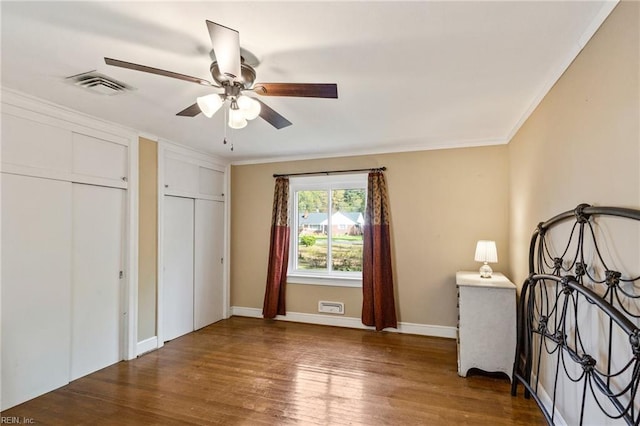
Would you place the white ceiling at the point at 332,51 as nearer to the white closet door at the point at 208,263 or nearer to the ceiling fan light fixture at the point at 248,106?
the ceiling fan light fixture at the point at 248,106

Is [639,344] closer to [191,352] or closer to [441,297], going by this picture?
[441,297]

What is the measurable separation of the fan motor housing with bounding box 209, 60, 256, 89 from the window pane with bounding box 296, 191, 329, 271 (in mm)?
2910

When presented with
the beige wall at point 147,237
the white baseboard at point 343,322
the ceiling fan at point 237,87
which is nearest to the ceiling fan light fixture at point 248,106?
the ceiling fan at point 237,87

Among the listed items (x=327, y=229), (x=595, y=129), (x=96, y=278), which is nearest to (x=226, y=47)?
(x=595, y=129)

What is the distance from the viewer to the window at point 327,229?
4.72m

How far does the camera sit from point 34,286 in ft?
8.98

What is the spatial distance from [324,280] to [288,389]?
1.98m

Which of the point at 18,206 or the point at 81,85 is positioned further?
the point at 18,206

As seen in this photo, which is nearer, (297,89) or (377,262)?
(297,89)

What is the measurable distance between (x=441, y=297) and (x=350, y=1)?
3.68 metres

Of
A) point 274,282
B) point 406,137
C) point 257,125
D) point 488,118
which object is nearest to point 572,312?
point 488,118

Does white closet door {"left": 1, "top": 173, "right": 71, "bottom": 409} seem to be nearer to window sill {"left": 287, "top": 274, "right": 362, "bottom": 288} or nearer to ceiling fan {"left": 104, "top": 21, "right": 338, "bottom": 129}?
ceiling fan {"left": 104, "top": 21, "right": 338, "bottom": 129}

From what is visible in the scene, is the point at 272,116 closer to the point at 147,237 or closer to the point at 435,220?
the point at 147,237

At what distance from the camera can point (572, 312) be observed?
2029 mm
